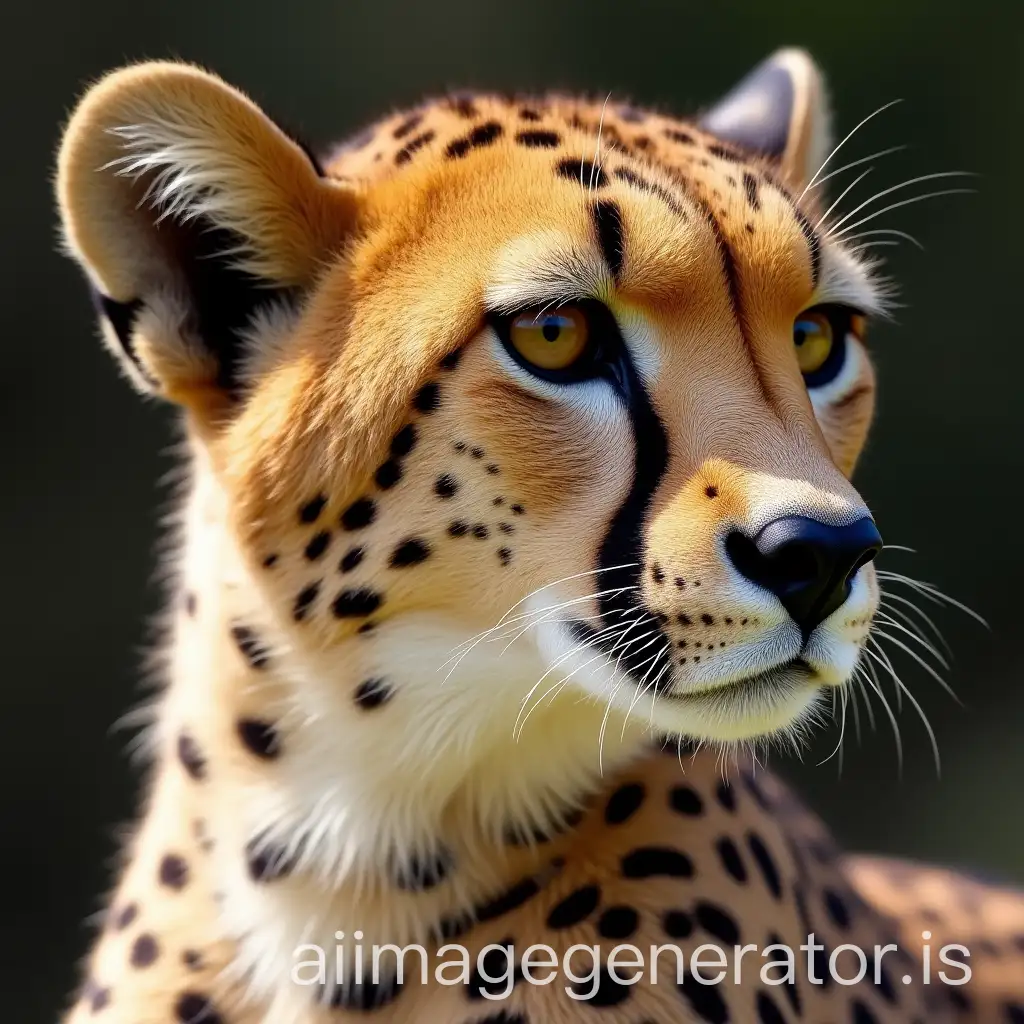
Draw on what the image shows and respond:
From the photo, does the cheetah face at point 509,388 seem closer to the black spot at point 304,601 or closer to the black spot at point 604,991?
the black spot at point 304,601

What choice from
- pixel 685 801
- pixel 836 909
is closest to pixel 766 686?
pixel 685 801

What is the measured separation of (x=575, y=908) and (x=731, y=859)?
19 centimetres

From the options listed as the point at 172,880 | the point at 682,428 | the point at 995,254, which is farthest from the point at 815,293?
the point at 995,254

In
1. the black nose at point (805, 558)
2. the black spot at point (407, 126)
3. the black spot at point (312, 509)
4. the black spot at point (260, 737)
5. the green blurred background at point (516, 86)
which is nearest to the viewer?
the black nose at point (805, 558)

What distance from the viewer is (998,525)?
4.76 m

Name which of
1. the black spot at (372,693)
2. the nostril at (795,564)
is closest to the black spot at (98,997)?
the black spot at (372,693)

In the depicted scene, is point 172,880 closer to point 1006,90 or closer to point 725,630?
point 725,630

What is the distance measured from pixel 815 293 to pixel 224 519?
2.34 feet

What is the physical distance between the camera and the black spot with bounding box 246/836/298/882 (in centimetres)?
175

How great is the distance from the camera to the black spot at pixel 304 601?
1.66 meters

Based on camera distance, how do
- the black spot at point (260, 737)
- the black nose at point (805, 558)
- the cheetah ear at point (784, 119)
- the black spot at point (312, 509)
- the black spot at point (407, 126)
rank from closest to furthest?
1. the black nose at point (805, 558)
2. the black spot at point (312, 509)
3. the black spot at point (260, 737)
4. the black spot at point (407, 126)
5. the cheetah ear at point (784, 119)

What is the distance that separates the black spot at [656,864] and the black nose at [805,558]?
37cm

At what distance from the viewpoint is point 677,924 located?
167cm

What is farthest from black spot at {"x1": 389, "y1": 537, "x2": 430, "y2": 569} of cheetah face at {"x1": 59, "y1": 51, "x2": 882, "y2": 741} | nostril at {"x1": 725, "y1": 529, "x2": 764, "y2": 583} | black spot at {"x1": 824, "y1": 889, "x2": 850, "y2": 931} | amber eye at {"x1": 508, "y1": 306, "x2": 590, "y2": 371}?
black spot at {"x1": 824, "y1": 889, "x2": 850, "y2": 931}
